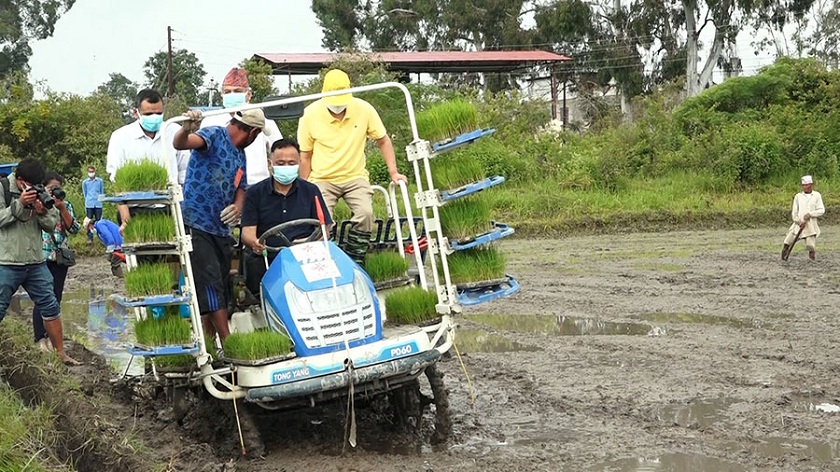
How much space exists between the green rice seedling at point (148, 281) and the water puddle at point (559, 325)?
5254mm

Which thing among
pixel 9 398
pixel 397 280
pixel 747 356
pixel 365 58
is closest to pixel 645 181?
pixel 365 58

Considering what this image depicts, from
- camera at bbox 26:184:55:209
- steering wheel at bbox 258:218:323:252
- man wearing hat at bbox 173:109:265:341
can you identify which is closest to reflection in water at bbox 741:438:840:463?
steering wheel at bbox 258:218:323:252

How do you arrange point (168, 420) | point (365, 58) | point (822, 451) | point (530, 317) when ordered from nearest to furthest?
point (822, 451)
point (168, 420)
point (530, 317)
point (365, 58)

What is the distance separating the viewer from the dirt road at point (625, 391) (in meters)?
6.08

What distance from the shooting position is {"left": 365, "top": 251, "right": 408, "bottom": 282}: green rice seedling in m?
7.34

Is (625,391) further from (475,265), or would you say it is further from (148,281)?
(148,281)

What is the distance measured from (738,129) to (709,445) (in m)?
22.4

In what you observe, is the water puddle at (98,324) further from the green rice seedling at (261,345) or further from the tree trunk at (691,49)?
the tree trunk at (691,49)

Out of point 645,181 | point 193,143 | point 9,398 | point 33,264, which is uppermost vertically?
point 193,143

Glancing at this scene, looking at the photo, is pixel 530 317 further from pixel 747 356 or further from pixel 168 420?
pixel 168 420

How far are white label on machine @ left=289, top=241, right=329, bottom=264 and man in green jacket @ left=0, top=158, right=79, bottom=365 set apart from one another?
2867 mm

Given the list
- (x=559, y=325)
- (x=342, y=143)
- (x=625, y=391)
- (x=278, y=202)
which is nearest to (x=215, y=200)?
(x=278, y=202)

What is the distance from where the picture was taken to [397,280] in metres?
7.31

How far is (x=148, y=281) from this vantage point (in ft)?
20.5
